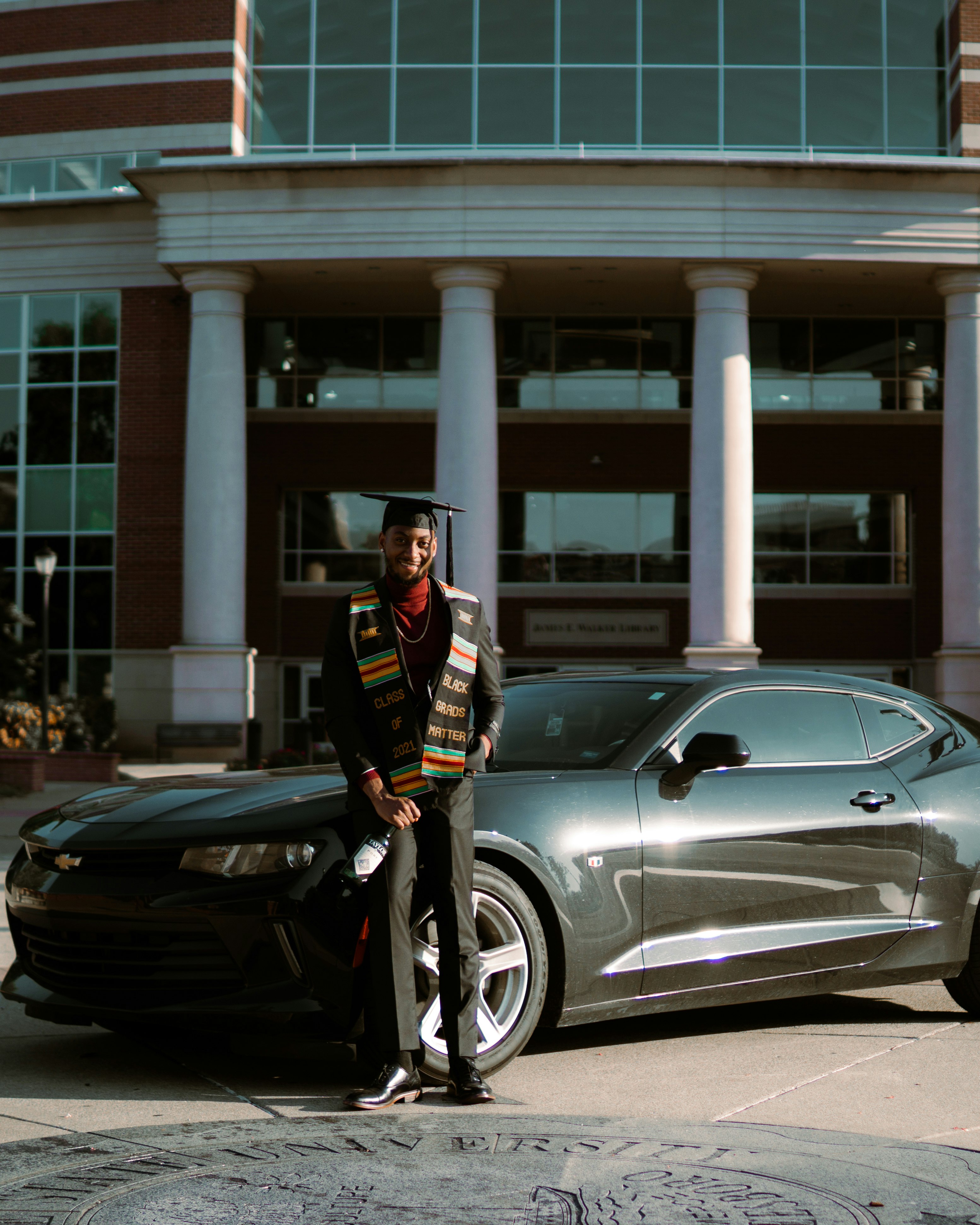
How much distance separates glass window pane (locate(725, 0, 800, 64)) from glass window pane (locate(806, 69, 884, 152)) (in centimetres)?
66

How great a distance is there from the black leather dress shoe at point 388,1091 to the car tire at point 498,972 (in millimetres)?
226

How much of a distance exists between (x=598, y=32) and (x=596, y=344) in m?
6.06

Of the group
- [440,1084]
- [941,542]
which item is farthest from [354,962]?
[941,542]

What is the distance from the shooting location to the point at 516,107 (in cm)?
2559

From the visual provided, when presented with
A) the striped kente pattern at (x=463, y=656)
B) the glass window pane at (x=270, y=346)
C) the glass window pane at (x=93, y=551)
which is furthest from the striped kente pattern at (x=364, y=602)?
the glass window pane at (x=270, y=346)

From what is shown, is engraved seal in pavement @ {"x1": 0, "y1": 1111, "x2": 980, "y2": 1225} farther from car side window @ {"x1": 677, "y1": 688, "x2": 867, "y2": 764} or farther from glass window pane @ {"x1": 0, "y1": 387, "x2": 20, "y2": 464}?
glass window pane @ {"x1": 0, "y1": 387, "x2": 20, "y2": 464}

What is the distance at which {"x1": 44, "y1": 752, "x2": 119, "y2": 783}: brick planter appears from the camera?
68.0ft

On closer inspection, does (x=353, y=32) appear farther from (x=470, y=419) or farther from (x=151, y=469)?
(x=151, y=469)

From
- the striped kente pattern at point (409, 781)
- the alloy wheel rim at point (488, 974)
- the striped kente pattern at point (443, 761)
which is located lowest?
the alloy wheel rim at point (488, 974)

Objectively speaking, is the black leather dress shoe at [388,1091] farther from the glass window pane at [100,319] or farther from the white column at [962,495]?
the glass window pane at [100,319]

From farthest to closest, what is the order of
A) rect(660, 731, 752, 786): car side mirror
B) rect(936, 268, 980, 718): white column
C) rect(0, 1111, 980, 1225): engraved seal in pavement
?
rect(936, 268, 980, 718): white column, rect(660, 731, 752, 786): car side mirror, rect(0, 1111, 980, 1225): engraved seal in pavement

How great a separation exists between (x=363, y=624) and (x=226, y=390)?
807 inches

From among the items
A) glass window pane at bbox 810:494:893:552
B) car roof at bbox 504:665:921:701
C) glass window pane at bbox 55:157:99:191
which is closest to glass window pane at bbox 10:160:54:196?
glass window pane at bbox 55:157:99:191

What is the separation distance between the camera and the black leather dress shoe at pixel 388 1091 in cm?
434
